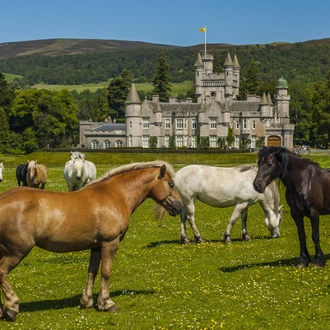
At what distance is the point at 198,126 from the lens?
11038 centimetres

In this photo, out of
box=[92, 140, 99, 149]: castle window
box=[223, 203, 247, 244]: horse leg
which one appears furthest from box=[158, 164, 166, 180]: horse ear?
box=[92, 140, 99, 149]: castle window

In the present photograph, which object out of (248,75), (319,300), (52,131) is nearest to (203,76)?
(248,75)

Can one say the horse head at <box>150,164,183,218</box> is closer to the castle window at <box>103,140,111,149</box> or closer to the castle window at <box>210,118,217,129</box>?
the castle window at <box>210,118,217,129</box>

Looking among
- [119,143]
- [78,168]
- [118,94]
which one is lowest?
[119,143]

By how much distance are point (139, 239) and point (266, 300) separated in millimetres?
8127

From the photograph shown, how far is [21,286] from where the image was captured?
12.6m

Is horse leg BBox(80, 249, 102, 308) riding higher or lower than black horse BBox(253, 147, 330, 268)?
lower

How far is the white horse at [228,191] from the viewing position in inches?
716

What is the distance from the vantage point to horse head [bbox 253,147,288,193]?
13.2 meters

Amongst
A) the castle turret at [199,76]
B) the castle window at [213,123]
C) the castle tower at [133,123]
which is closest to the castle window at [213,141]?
the castle window at [213,123]

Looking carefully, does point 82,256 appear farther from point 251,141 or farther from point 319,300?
point 251,141

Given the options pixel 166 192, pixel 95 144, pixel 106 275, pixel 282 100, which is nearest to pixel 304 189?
pixel 166 192

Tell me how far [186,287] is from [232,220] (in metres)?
5.74

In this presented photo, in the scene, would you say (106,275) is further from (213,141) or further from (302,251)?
(213,141)
